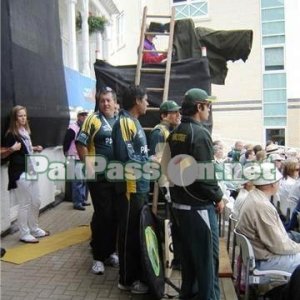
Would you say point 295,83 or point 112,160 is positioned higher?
point 295,83

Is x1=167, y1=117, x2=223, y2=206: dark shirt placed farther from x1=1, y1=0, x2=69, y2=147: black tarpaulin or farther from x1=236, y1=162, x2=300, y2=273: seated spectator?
x1=1, y1=0, x2=69, y2=147: black tarpaulin

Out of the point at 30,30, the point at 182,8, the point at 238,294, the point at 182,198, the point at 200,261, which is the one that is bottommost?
the point at 238,294

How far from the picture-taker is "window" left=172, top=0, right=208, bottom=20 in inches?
855

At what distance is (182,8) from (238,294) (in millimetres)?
20315

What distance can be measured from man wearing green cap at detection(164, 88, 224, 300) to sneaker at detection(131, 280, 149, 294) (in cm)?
51

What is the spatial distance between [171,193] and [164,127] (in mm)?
1434

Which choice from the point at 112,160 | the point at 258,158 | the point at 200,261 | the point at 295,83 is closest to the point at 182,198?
the point at 200,261

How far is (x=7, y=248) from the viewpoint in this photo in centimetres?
486

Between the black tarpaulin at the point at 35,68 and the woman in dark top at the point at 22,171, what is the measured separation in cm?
17

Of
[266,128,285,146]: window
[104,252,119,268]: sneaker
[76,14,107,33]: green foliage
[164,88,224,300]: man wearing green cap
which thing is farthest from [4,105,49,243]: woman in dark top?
[266,128,285,146]: window

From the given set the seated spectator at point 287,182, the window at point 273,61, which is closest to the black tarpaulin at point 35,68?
the seated spectator at point 287,182

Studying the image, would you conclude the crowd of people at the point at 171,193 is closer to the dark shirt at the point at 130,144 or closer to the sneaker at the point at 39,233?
the dark shirt at the point at 130,144

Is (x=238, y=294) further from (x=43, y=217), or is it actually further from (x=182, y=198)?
(x=43, y=217)

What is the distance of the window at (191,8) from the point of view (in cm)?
2172
